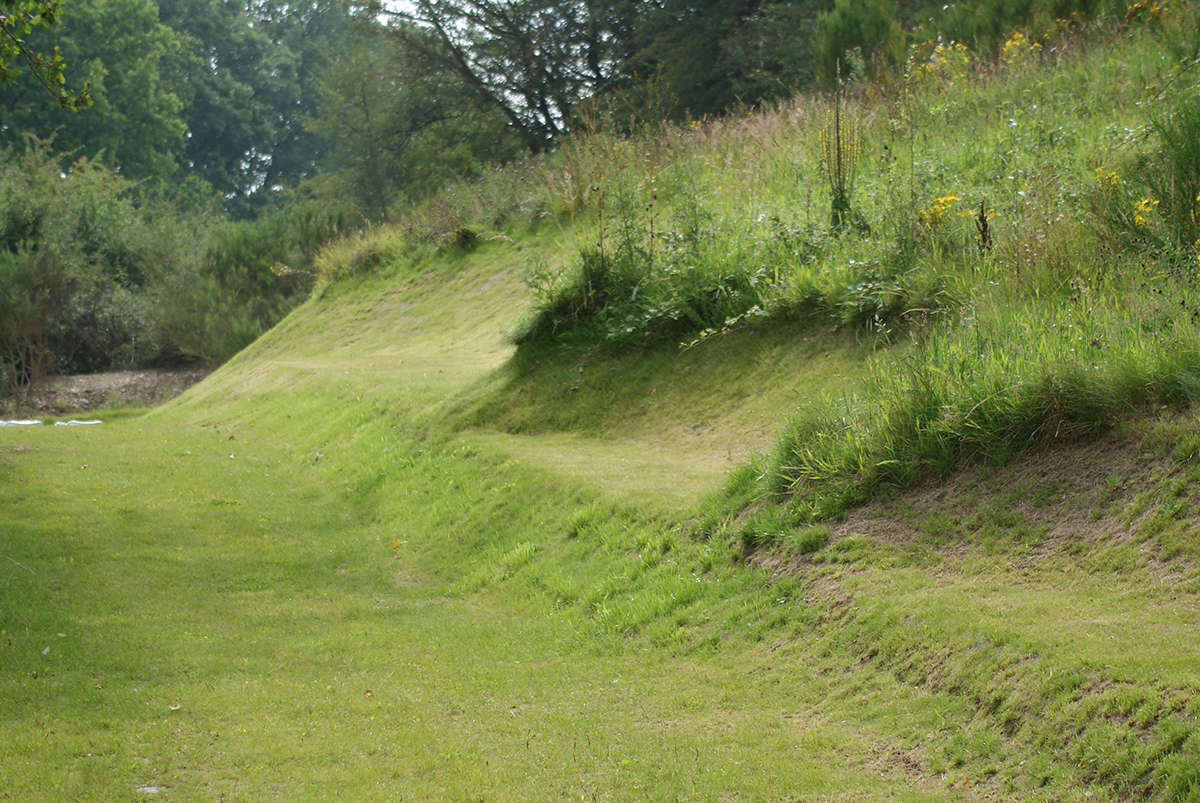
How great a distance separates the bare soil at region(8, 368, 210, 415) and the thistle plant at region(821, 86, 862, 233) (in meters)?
19.2

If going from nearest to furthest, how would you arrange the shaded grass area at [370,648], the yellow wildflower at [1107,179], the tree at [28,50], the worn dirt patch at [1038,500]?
the shaded grass area at [370,648], the worn dirt patch at [1038,500], the yellow wildflower at [1107,179], the tree at [28,50]

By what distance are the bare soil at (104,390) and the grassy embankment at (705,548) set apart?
1349cm

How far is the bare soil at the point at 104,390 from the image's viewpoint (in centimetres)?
2386

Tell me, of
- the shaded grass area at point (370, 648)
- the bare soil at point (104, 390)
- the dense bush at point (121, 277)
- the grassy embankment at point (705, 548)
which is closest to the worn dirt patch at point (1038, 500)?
the grassy embankment at point (705, 548)

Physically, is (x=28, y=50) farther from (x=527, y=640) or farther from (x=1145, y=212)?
(x=1145, y=212)

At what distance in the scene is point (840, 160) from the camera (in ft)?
32.5

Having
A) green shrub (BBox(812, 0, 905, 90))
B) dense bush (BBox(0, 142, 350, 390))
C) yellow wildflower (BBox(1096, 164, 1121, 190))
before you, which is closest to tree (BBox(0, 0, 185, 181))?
dense bush (BBox(0, 142, 350, 390))

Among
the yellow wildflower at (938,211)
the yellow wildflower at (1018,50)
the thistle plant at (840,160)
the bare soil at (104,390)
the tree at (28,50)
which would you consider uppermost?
the tree at (28,50)

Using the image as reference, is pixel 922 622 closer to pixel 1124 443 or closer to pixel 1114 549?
pixel 1114 549

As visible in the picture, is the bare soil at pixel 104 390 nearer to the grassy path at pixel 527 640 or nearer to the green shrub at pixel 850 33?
the grassy path at pixel 527 640

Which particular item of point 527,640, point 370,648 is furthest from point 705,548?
point 370,648

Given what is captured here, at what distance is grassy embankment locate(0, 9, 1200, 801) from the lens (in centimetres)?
380

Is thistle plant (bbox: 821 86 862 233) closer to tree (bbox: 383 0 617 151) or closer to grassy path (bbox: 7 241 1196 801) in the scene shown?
grassy path (bbox: 7 241 1196 801)

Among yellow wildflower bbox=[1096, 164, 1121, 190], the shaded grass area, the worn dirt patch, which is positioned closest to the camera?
the shaded grass area
